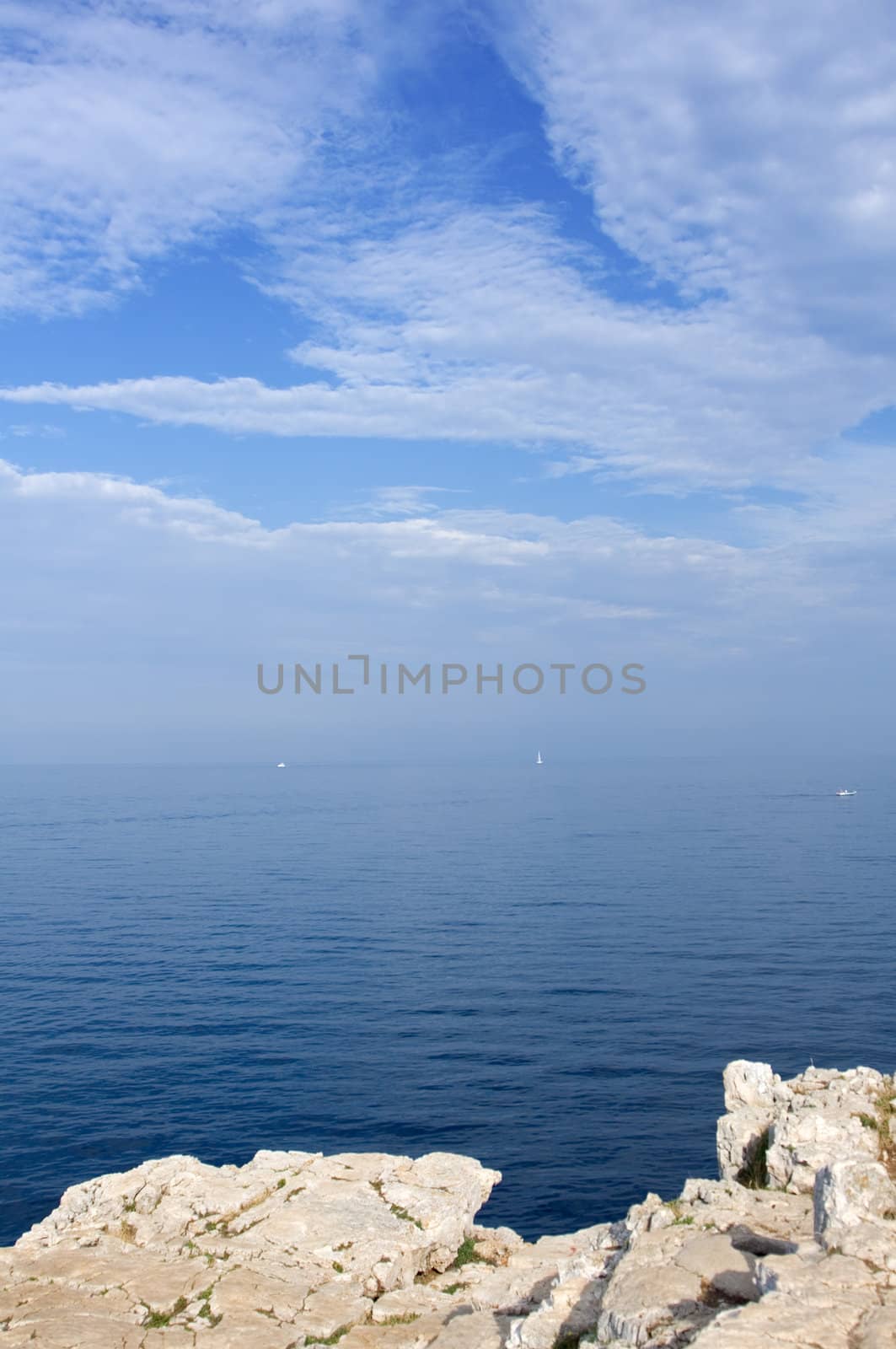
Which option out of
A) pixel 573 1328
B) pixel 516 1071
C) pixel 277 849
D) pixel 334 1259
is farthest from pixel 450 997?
pixel 277 849

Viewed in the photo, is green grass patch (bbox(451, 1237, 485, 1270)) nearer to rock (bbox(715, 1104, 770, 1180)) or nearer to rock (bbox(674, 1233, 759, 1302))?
rock (bbox(715, 1104, 770, 1180))

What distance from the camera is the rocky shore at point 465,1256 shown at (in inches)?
667

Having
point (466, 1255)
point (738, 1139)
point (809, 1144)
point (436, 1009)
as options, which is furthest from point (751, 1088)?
point (436, 1009)

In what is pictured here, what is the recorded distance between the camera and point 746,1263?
19.0 meters

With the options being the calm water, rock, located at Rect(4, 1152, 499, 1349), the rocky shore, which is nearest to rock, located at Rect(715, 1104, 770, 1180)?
the rocky shore

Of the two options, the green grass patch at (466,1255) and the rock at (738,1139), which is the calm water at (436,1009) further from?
the rock at (738,1139)

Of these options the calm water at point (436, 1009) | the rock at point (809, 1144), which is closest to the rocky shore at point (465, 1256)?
the rock at point (809, 1144)

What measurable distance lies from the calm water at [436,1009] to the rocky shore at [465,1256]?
1221 centimetres

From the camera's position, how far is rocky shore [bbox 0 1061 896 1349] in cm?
1694

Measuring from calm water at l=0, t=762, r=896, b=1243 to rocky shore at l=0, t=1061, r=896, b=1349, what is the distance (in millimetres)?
12210

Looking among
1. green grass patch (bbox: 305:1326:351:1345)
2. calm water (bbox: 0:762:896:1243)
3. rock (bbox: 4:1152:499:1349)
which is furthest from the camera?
calm water (bbox: 0:762:896:1243)

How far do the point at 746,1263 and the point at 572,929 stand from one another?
73.8 m

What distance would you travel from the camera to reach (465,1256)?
28.0m

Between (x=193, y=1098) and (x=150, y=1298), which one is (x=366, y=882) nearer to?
(x=193, y=1098)
